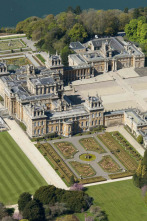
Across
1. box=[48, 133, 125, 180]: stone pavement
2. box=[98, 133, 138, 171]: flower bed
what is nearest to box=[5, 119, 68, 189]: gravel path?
box=[48, 133, 125, 180]: stone pavement

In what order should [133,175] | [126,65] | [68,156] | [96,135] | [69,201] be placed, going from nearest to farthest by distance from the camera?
[69,201]
[133,175]
[68,156]
[96,135]
[126,65]

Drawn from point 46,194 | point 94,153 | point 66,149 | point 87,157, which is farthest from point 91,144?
point 46,194

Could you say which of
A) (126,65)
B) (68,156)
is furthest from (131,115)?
(126,65)

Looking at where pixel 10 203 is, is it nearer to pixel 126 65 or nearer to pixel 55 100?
pixel 55 100

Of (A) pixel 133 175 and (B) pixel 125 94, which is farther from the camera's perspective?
(B) pixel 125 94

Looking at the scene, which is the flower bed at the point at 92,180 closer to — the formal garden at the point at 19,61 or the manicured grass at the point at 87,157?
the manicured grass at the point at 87,157

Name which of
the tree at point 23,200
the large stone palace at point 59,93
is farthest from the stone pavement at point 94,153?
the tree at point 23,200

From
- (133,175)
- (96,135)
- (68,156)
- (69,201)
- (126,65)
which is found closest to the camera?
(69,201)
